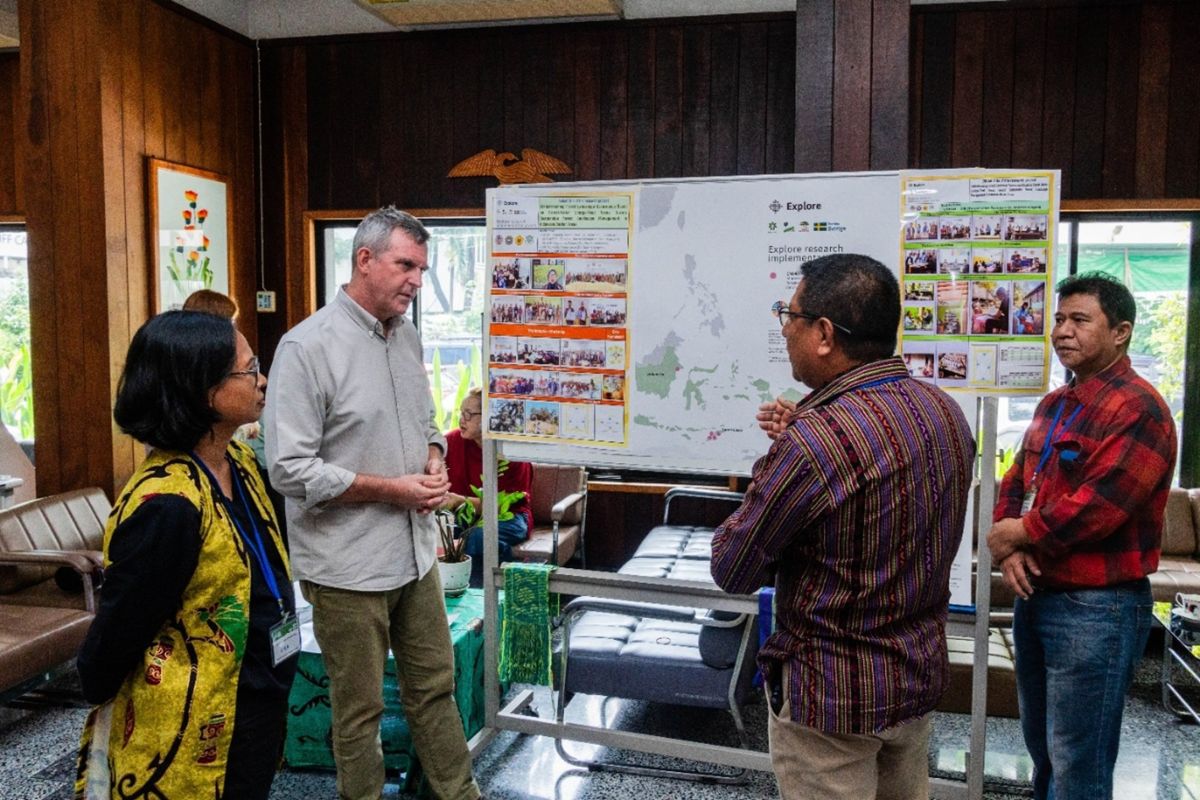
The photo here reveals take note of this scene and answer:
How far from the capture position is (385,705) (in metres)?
2.88

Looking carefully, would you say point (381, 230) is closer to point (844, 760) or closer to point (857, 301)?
point (857, 301)

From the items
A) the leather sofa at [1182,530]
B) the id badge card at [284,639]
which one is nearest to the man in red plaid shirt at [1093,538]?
the id badge card at [284,639]

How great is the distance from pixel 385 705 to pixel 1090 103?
14.3 ft

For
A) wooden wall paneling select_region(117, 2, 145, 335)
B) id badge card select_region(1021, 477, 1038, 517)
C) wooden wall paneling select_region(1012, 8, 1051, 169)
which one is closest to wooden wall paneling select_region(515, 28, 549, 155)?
wooden wall paneling select_region(117, 2, 145, 335)

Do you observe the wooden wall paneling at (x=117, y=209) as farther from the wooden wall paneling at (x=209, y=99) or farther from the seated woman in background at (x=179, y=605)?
the seated woman in background at (x=179, y=605)

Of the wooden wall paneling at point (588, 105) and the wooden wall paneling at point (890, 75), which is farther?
the wooden wall paneling at point (588, 105)

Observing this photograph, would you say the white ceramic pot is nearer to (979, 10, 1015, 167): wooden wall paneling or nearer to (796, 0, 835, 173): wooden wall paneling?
(796, 0, 835, 173): wooden wall paneling

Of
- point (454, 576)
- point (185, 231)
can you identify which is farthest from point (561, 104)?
point (454, 576)

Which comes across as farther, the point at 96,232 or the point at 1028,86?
the point at 1028,86

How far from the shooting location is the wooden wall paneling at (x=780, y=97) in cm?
498

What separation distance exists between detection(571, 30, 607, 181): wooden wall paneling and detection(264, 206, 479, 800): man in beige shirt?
296 cm

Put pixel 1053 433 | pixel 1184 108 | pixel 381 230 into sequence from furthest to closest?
pixel 1184 108 → pixel 381 230 → pixel 1053 433

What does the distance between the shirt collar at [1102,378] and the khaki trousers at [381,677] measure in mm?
1707

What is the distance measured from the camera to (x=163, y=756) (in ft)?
4.87
